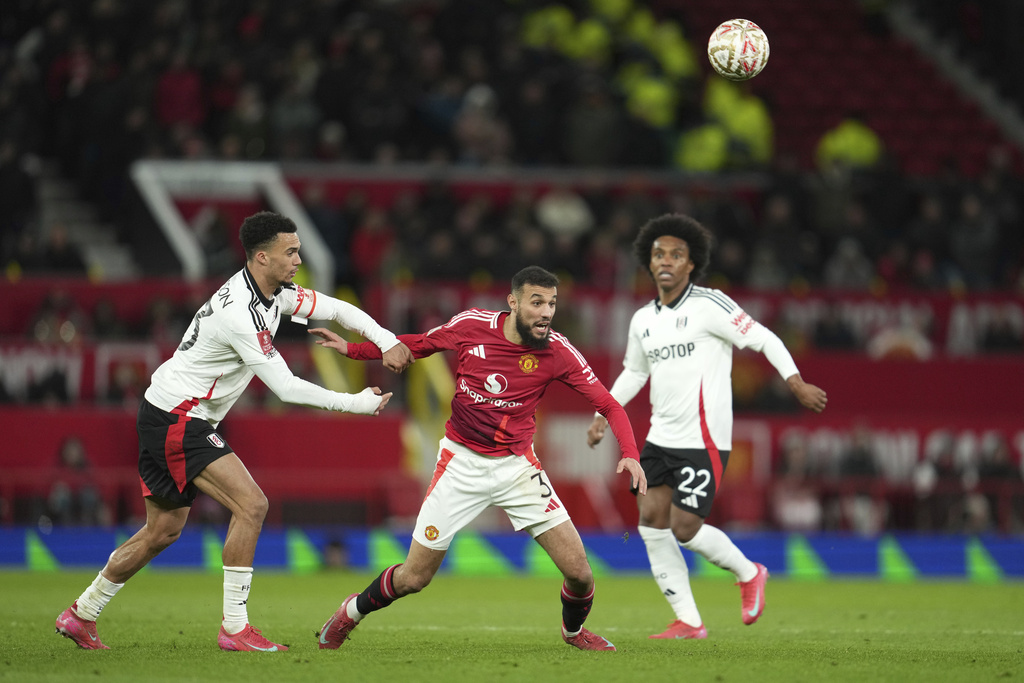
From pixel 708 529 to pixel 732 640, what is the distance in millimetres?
814

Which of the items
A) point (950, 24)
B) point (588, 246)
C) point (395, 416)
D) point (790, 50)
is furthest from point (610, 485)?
point (950, 24)

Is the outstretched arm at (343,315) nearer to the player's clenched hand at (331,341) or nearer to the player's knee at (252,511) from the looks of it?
the player's clenched hand at (331,341)

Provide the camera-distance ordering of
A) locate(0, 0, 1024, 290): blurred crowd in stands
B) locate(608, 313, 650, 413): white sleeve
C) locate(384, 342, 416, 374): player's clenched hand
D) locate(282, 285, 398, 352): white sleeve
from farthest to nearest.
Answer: locate(0, 0, 1024, 290): blurred crowd in stands → locate(608, 313, 650, 413): white sleeve → locate(282, 285, 398, 352): white sleeve → locate(384, 342, 416, 374): player's clenched hand

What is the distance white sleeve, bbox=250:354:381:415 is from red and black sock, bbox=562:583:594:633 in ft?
5.23

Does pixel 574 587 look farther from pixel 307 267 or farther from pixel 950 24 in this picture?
pixel 950 24

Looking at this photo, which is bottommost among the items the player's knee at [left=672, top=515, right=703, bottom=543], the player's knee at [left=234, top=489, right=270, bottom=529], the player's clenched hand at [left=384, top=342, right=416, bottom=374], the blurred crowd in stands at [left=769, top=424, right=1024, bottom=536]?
the blurred crowd in stands at [left=769, top=424, right=1024, bottom=536]

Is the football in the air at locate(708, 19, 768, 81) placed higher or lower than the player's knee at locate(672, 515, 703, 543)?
higher

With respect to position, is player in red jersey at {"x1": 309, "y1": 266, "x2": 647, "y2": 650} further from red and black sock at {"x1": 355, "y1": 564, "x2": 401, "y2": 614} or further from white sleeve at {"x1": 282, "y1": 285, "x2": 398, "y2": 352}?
white sleeve at {"x1": 282, "y1": 285, "x2": 398, "y2": 352}

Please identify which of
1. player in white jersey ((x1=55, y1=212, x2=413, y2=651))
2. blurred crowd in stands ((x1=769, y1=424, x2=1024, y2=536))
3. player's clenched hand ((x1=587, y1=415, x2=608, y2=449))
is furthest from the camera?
blurred crowd in stands ((x1=769, y1=424, x2=1024, y2=536))

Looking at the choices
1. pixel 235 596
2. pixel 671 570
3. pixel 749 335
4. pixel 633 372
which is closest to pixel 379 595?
pixel 235 596

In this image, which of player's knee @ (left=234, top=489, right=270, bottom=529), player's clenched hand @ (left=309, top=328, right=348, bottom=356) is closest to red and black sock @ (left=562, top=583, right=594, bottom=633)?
player's knee @ (left=234, top=489, right=270, bottom=529)

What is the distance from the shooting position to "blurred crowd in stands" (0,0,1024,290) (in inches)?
761

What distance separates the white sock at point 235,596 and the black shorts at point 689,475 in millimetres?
2882

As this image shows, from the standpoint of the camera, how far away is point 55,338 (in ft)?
55.5
